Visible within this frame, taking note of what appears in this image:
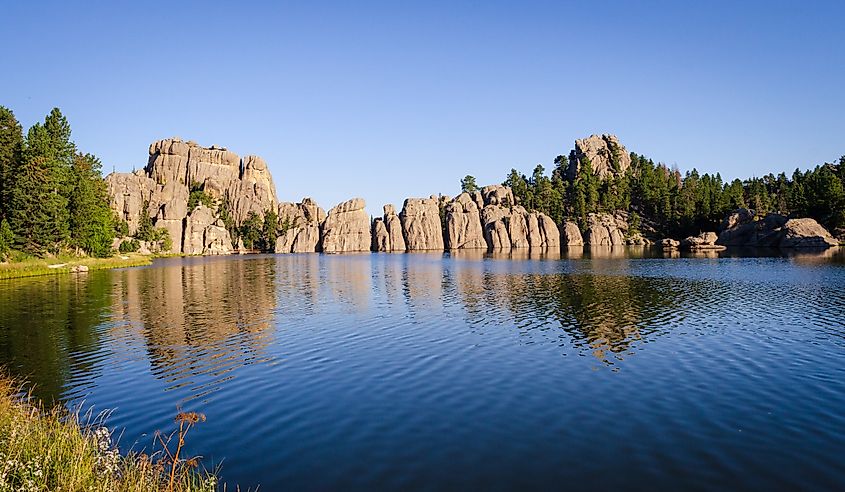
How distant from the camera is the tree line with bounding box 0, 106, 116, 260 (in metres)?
78.6

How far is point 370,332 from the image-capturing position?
34344 mm

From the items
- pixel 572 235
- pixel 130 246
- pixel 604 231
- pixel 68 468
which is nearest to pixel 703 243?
pixel 604 231

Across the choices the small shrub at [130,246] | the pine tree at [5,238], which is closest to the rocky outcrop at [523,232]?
the small shrub at [130,246]

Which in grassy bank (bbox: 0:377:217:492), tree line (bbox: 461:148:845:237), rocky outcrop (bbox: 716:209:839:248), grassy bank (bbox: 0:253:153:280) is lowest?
grassy bank (bbox: 0:377:217:492)

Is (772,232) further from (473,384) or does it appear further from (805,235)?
(473,384)

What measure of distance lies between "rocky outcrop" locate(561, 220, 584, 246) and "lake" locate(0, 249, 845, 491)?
468ft

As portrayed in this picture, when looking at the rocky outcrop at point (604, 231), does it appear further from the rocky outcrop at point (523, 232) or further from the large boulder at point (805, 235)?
the large boulder at point (805, 235)

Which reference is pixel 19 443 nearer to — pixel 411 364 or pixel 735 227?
pixel 411 364

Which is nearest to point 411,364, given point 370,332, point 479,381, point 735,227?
point 479,381

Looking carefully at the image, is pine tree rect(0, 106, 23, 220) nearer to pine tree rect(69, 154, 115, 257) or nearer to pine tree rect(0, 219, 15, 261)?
pine tree rect(0, 219, 15, 261)

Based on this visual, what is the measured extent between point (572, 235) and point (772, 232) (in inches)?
2464

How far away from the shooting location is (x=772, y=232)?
141 metres

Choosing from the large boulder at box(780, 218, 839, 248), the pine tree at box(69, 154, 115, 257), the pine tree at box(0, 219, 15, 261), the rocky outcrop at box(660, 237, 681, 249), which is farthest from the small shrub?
the large boulder at box(780, 218, 839, 248)

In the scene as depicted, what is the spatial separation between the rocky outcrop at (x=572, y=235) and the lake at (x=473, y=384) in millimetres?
142520
